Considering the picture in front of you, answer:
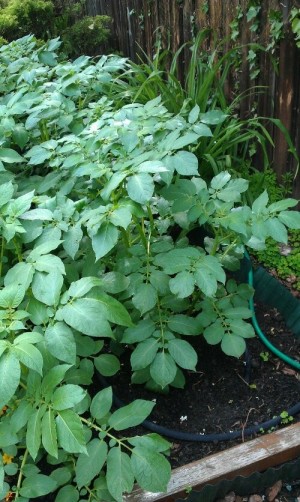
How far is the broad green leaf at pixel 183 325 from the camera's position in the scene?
2.10 m

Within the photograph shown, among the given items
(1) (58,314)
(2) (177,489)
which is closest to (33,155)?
(1) (58,314)

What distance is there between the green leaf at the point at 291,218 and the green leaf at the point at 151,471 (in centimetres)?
84

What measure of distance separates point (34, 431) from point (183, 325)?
741 mm

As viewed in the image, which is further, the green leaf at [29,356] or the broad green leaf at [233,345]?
the broad green leaf at [233,345]

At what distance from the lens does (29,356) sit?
1.48 metres

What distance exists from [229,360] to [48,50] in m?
2.01

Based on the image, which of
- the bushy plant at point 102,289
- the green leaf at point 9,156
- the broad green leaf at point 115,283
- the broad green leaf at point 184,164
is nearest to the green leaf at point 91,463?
the bushy plant at point 102,289

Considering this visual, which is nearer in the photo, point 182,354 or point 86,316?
point 86,316

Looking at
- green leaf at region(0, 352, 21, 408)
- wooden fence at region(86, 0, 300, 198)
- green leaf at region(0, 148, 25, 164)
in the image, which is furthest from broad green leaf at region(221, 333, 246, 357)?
wooden fence at region(86, 0, 300, 198)

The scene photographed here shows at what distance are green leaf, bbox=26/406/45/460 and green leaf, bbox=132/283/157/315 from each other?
1.71 ft

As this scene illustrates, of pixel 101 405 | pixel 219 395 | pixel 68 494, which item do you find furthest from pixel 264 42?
pixel 68 494

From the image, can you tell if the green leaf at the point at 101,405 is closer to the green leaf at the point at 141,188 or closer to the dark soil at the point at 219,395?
the dark soil at the point at 219,395

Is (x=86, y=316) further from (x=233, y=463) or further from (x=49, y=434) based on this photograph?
(x=233, y=463)

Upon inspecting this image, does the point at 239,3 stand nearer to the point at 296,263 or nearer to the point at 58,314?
the point at 296,263
